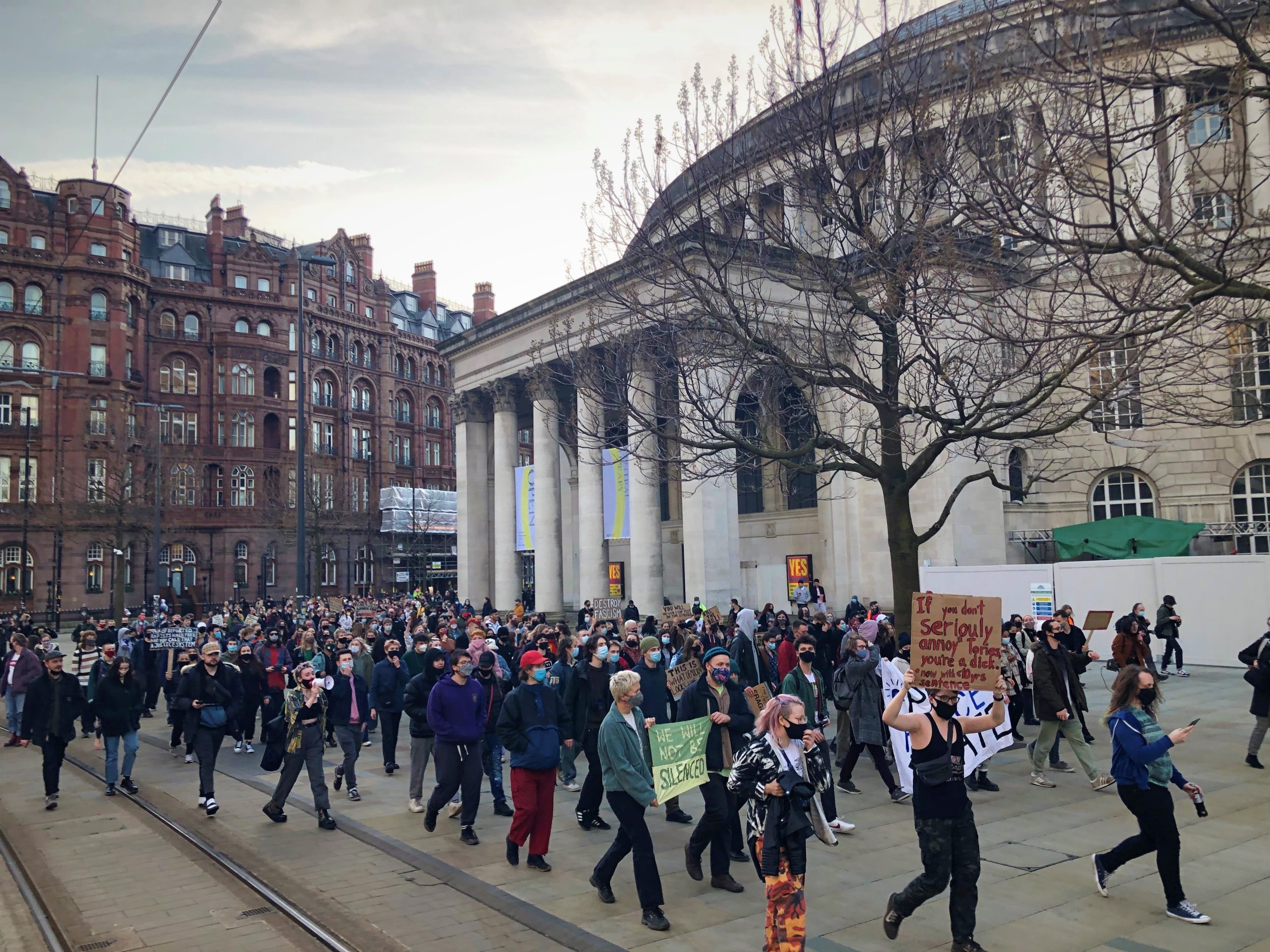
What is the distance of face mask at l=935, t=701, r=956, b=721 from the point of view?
662 centimetres

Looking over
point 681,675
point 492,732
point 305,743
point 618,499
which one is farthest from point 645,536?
point 681,675

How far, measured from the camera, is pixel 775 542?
37625 millimetres

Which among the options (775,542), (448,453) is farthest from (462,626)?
(448,453)

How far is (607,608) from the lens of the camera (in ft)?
94.1

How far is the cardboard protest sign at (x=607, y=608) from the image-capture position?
2848cm

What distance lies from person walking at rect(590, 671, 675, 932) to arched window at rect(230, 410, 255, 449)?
2570 inches

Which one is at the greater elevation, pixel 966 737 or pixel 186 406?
pixel 186 406

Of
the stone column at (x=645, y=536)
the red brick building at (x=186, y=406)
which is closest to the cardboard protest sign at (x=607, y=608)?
the stone column at (x=645, y=536)

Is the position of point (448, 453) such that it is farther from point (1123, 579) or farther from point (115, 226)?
point (1123, 579)

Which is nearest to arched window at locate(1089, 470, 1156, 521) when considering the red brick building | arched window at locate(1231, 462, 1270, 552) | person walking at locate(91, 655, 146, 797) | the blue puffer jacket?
arched window at locate(1231, 462, 1270, 552)

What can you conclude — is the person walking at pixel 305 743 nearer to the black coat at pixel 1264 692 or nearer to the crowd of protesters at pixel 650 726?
the crowd of protesters at pixel 650 726

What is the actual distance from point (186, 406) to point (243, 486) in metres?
6.42

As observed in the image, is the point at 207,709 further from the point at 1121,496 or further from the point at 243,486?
the point at 243,486

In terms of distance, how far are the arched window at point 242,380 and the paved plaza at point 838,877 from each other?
60.3 metres
